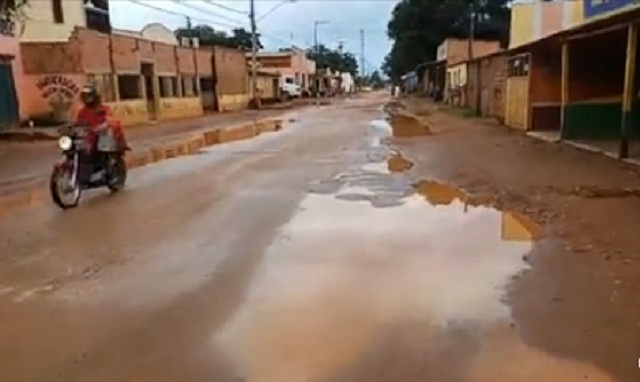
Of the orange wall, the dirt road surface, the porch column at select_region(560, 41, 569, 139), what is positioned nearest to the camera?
the dirt road surface

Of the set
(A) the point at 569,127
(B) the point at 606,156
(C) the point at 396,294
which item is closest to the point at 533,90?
(A) the point at 569,127

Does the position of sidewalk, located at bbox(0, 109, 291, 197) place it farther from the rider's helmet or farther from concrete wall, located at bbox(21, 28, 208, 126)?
concrete wall, located at bbox(21, 28, 208, 126)

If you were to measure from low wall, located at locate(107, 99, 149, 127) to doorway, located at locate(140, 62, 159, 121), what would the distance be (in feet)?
3.07

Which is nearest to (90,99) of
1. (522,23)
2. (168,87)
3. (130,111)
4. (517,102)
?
(517,102)

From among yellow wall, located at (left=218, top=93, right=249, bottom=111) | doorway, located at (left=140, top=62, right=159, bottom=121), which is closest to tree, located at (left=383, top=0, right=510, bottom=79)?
yellow wall, located at (left=218, top=93, right=249, bottom=111)

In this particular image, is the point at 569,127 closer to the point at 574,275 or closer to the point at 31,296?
the point at 574,275

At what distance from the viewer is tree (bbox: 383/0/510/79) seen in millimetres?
68375

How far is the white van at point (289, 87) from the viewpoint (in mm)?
78000

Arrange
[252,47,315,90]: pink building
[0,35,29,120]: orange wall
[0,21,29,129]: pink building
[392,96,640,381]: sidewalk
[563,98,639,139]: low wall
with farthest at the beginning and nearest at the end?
[252,47,315,90]: pink building < [0,35,29,120]: orange wall < [0,21,29,129]: pink building < [563,98,639,139]: low wall < [392,96,640,381]: sidewalk

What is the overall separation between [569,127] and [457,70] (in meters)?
27.4

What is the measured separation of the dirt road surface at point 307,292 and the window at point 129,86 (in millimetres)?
25173

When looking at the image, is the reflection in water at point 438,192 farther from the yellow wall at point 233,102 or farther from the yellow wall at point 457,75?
the yellow wall at point 233,102

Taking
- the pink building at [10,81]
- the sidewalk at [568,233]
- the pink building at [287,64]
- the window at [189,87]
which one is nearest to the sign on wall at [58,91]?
the pink building at [10,81]

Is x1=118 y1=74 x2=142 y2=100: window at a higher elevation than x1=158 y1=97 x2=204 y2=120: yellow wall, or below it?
higher
